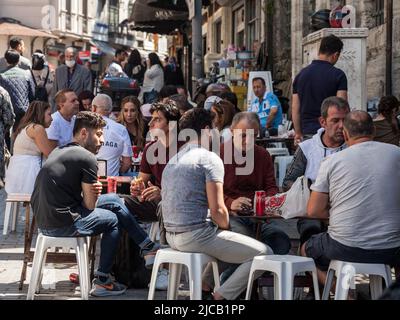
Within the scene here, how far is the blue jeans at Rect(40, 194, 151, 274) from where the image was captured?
7.40 meters

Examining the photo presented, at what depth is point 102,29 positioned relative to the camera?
206 feet

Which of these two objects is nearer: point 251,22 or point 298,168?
point 298,168

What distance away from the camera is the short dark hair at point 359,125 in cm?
644

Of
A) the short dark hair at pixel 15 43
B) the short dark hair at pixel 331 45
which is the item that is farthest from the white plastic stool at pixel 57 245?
the short dark hair at pixel 15 43

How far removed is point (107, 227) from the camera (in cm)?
766

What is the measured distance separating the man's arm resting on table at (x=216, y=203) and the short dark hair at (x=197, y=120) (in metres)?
0.45

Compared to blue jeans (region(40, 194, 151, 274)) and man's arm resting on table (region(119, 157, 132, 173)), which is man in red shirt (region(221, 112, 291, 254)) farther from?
man's arm resting on table (region(119, 157, 132, 173))

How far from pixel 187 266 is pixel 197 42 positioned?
1128cm

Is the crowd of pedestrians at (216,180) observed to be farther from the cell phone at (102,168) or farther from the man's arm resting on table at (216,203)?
the cell phone at (102,168)

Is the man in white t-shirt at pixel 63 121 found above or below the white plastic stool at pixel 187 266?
above

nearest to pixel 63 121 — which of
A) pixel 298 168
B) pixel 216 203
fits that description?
pixel 298 168

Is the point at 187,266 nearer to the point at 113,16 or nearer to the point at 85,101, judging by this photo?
the point at 85,101

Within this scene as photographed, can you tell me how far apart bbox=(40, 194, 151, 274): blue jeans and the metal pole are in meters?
9.71
